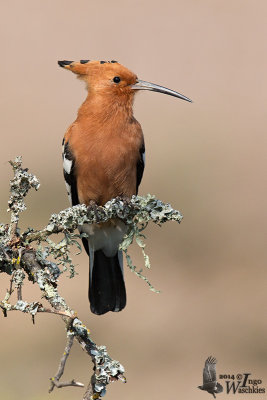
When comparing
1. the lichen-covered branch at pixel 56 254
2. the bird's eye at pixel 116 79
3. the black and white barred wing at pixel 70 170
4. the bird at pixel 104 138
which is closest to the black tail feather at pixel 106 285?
the bird at pixel 104 138

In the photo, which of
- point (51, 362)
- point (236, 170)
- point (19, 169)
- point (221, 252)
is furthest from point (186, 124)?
point (19, 169)

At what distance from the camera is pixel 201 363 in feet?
31.1

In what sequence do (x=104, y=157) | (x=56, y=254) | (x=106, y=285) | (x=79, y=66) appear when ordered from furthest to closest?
(x=106, y=285), (x=79, y=66), (x=104, y=157), (x=56, y=254)

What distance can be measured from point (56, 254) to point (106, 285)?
5.98ft

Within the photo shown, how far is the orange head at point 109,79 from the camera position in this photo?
19.4 feet

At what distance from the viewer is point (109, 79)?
19.4 feet

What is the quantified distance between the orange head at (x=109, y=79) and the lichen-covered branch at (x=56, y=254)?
3.35ft

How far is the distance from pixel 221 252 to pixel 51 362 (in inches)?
136

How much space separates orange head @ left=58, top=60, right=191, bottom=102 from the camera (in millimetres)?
5914

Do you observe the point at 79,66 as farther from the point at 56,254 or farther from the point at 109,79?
the point at 56,254

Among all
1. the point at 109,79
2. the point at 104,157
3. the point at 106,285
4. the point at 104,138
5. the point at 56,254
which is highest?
the point at 109,79

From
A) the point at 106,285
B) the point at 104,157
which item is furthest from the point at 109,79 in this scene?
the point at 106,285

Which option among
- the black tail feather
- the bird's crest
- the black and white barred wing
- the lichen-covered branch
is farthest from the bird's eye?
the black tail feather

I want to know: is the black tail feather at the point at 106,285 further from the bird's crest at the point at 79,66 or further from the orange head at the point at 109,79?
the bird's crest at the point at 79,66
